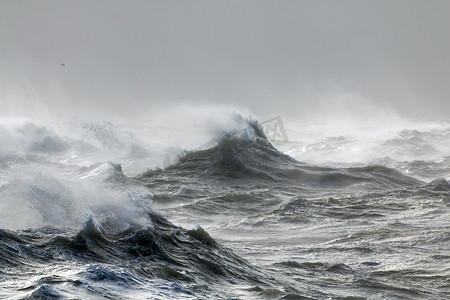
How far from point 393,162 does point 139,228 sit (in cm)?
1948

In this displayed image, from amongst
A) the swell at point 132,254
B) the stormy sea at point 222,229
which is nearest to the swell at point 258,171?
the stormy sea at point 222,229

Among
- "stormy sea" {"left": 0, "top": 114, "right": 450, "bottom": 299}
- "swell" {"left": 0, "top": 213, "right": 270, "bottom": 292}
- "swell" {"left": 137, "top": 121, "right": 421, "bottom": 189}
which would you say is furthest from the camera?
"swell" {"left": 137, "top": 121, "right": 421, "bottom": 189}

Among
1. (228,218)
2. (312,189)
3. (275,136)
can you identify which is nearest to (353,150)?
(275,136)

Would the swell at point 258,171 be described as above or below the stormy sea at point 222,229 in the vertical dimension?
above

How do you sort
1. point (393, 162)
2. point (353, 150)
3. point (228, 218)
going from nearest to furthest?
point (228, 218), point (393, 162), point (353, 150)

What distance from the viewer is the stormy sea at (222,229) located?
25.6ft

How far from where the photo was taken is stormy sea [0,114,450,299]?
7793 mm

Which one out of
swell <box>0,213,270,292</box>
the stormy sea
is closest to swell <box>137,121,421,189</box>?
the stormy sea

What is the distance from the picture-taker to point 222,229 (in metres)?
13.1

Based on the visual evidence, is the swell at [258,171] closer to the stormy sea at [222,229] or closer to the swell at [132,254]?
the stormy sea at [222,229]

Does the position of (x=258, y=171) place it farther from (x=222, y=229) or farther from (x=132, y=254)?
(x=132, y=254)

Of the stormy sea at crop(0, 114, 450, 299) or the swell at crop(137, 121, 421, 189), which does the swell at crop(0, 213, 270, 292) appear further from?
the swell at crop(137, 121, 421, 189)

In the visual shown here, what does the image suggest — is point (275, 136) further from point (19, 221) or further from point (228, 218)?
point (19, 221)

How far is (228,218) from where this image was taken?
1441 centimetres
